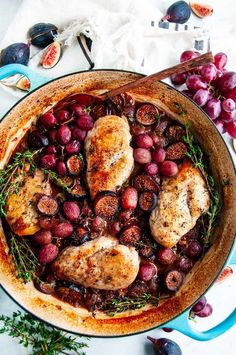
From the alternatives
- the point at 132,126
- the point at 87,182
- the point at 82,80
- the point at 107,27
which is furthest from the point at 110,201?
the point at 107,27

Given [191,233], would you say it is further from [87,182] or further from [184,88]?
[184,88]

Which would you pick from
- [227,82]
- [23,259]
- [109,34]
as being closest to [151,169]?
[227,82]

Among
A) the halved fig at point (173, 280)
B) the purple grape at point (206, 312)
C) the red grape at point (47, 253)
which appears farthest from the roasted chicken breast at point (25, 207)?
the purple grape at point (206, 312)

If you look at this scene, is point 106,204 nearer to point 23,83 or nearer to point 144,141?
point 144,141

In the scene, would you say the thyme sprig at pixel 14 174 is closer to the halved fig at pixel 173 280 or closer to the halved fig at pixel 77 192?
the halved fig at pixel 77 192

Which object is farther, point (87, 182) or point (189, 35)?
point (189, 35)

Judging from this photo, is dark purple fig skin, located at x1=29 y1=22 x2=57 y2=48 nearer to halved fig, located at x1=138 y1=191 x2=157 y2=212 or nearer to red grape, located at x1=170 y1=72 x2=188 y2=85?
→ red grape, located at x1=170 y1=72 x2=188 y2=85
